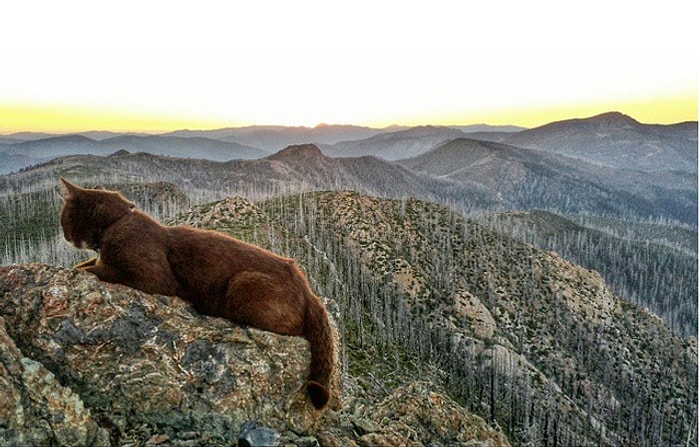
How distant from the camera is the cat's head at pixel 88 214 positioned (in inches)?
273

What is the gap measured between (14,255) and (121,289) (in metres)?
76.6

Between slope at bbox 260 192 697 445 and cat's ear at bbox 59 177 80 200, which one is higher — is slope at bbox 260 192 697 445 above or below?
below

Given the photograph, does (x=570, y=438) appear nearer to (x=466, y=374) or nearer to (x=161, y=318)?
(x=466, y=374)

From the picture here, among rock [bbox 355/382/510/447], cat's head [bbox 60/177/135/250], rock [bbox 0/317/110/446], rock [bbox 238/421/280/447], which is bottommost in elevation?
rock [bbox 355/382/510/447]

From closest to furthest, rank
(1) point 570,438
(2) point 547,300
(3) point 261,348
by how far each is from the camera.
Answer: (3) point 261,348, (1) point 570,438, (2) point 547,300

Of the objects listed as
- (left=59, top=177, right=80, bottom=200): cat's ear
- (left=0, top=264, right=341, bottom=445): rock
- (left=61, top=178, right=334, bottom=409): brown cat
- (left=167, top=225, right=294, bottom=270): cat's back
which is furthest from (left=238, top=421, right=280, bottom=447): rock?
(left=59, top=177, right=80, bottom=200): cat's ear

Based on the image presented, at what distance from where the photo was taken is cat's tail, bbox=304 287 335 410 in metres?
6.94

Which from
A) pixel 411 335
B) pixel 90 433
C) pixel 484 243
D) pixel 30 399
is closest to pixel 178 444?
pixel 90 433

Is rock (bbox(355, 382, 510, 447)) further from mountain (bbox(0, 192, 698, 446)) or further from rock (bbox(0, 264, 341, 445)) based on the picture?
rock (bbox(0, 264, 341, 445))

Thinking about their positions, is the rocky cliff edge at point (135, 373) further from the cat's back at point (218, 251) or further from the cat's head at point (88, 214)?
the cat's back at point (218, 251)

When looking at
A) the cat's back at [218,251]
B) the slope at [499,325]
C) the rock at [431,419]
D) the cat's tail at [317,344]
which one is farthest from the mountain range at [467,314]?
the cat's back at [218,251]

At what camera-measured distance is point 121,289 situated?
7.02 meters

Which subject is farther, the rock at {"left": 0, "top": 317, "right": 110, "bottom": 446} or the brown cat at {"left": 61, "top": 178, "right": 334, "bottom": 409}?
the brown cat at {"left": 61, "top": 178, "right": 334, "bottom": 409}

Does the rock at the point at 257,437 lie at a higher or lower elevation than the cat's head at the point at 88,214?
lower
